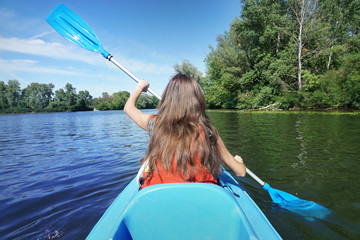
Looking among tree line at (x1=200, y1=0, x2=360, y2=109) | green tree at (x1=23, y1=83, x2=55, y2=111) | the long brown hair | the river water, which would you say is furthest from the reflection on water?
green tree at (x1=23, y1=83, x2=55, y2=111)

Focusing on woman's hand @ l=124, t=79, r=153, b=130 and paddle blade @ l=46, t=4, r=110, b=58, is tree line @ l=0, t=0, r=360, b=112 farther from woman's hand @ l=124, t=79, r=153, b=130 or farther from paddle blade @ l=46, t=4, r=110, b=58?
woman's hand @ l=124, t=79, r=153, b=130

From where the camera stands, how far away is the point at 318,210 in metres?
2.38

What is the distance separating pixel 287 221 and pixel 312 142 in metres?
4.15

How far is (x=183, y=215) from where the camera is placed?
1.09 meters

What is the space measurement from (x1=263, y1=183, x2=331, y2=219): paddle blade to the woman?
4.90 feet

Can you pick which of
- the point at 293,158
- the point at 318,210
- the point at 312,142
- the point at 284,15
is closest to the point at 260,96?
the point at 284,15

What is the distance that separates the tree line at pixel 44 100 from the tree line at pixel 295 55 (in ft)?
128

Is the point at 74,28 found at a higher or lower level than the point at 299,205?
higher

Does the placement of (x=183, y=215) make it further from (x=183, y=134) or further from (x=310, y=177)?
(x=310, y=177)

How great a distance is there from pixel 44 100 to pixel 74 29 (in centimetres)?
7909

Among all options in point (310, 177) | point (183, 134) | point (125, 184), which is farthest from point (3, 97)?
point (310, 177)

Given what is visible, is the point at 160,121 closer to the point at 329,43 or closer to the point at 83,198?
the point at 83,198

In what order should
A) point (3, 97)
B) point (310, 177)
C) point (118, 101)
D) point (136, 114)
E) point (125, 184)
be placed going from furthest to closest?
1. point (118, 101)
2. point (3, 97)
3. point (125, 184)
4. point (310, 177)
5. point (136, 114)

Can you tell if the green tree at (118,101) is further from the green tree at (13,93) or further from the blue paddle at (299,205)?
the blue paddle at (299,205)
